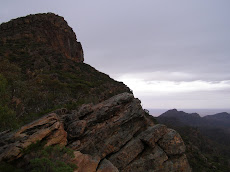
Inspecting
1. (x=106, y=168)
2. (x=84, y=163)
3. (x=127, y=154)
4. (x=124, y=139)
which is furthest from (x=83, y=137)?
(x=127, y=154)

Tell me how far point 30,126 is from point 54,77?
37.1 metres

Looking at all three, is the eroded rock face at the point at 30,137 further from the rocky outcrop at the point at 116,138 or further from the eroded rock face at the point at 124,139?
the eroded rock face at the point at 124,139

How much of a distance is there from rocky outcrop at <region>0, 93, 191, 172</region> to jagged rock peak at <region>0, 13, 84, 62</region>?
6307 centimetres

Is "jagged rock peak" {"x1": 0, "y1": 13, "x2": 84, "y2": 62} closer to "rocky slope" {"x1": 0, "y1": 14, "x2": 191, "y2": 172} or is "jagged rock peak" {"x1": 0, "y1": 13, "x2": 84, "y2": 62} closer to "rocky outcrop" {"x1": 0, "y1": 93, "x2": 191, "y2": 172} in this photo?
"rocky slope" {"x1": 0, "y1": 14, "x2": 191, "y2": 172}

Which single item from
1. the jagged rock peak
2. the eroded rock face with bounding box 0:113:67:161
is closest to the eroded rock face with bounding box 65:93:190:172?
→ the eroded rock face with bounding box 0:113:67:161

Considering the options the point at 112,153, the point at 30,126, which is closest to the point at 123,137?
the point at 112,153

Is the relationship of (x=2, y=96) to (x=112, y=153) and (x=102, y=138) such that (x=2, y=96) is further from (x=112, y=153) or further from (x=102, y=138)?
(x=112, y=153)

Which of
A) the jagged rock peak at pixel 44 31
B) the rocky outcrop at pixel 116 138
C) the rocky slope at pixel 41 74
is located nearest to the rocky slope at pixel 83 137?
the rocky outcrop at pixel 116 138

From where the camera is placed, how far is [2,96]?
1730 centimetres

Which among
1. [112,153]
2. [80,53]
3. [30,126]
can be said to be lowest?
[112,153]

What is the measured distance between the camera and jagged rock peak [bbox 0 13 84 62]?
231 ft

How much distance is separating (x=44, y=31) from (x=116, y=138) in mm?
76332

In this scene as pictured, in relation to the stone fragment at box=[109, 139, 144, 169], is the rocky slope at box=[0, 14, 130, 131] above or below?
above

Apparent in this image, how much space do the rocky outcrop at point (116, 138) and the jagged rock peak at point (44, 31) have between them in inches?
2483
